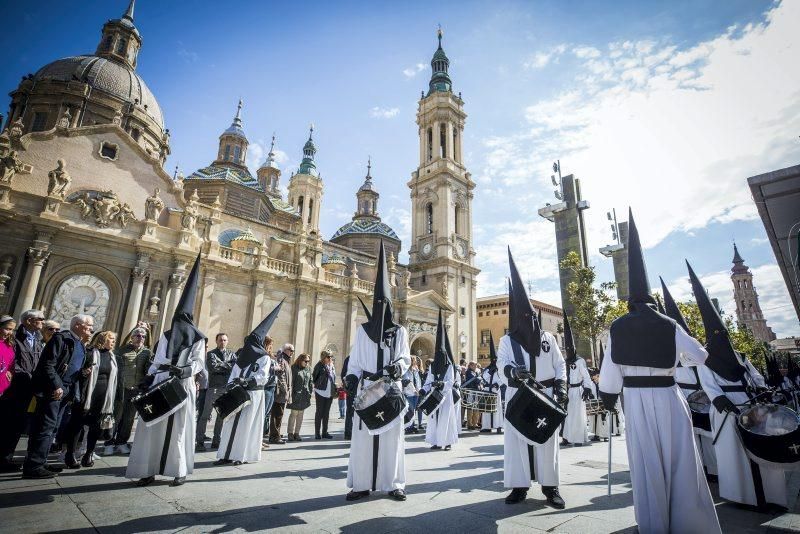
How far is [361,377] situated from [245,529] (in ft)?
7.07

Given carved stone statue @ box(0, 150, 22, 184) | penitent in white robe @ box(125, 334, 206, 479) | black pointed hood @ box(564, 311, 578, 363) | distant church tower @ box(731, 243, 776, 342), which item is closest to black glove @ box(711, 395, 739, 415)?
black pointed hood @ box(564, 311, 578, 363)

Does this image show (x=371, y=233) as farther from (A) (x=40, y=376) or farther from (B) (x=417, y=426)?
(A) (x=40, y=376)

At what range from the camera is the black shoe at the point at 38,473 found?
489 cm

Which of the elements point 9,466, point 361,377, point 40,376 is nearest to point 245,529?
point 361,377

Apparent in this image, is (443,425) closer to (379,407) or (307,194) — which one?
(379,407)

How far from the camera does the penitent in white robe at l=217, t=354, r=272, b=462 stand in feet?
21.0

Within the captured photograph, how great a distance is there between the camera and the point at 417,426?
12.9m

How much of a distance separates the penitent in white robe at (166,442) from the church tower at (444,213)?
107ft

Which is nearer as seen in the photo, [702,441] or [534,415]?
[534,415]

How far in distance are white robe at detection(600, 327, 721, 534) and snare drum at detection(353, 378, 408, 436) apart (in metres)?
2.46

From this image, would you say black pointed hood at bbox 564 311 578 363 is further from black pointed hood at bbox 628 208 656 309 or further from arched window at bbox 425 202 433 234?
arched window at bbox 425 202 433 234

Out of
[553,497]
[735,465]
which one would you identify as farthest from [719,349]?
[553,497]

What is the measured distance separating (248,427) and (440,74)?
48429mm

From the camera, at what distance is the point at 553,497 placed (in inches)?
171
